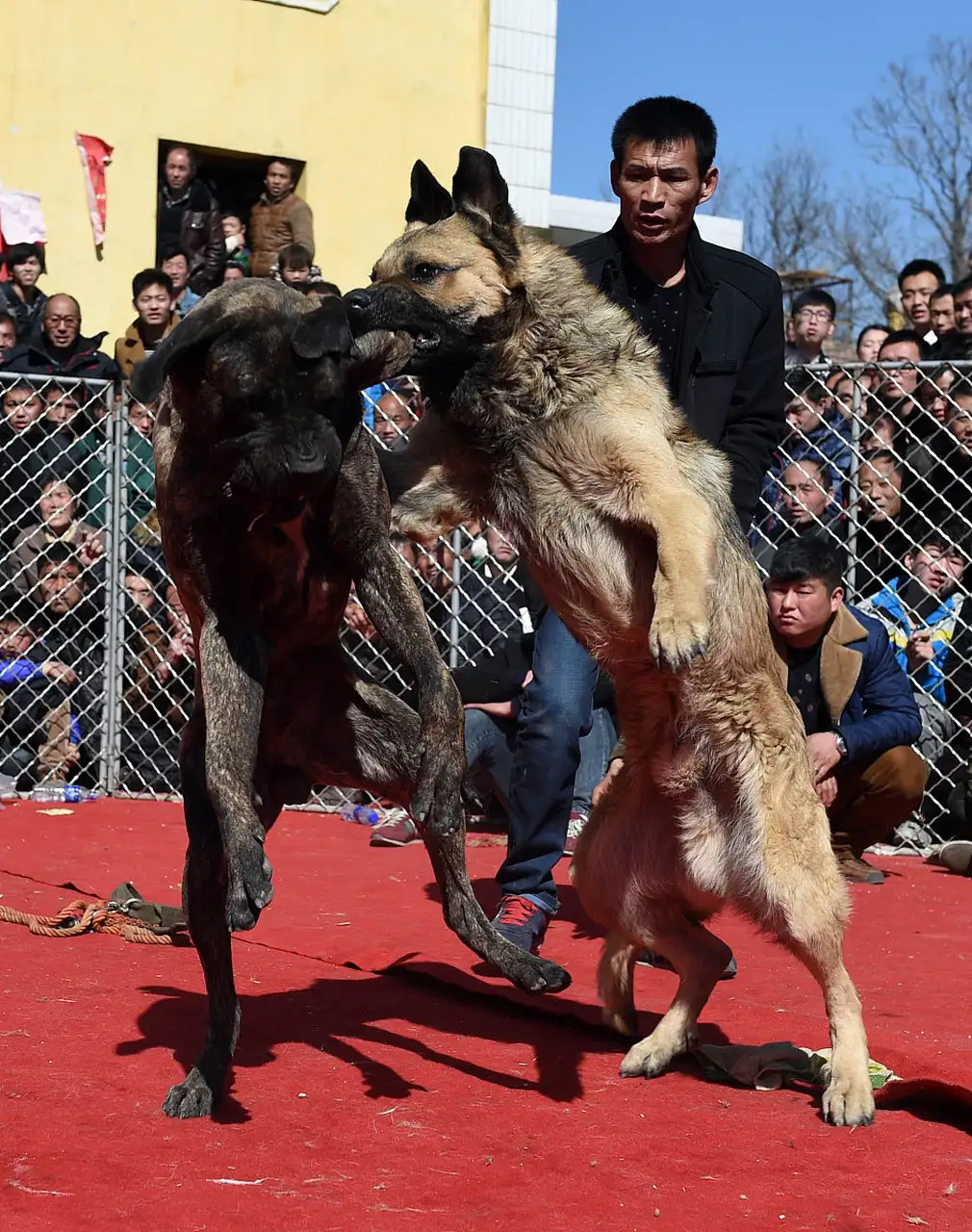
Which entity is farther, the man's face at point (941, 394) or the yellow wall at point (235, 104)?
the yellow wall at point (235, 104)

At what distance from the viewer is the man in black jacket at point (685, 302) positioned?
170 inches

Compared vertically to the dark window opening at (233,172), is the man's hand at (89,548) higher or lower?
lower

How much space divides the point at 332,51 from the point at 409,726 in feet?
39.3

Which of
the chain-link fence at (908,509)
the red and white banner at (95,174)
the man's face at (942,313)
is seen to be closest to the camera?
the chain-link fence at (908,509)

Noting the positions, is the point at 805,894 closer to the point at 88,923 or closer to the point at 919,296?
the point at 88,923

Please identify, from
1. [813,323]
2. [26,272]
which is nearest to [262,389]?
[813,323]

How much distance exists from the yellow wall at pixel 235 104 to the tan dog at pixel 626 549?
9.68m

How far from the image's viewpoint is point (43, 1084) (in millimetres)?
3455


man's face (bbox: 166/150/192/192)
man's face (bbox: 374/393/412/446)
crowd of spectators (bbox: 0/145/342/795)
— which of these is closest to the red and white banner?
man's face (bbox: 166/150/192/192)

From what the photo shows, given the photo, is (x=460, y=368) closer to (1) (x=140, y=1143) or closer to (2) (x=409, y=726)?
(2) (x=409, y=726)

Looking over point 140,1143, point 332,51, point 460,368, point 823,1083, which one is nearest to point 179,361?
point 460,368

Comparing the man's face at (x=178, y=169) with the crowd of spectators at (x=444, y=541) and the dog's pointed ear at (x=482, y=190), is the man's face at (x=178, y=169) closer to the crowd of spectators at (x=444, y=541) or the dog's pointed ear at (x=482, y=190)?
the crowd of spectators at (x=444, y=541)

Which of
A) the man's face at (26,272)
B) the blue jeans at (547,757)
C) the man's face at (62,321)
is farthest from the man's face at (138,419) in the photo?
the blue jeans at (547,757)

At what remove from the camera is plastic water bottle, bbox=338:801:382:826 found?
8242 millimetres
